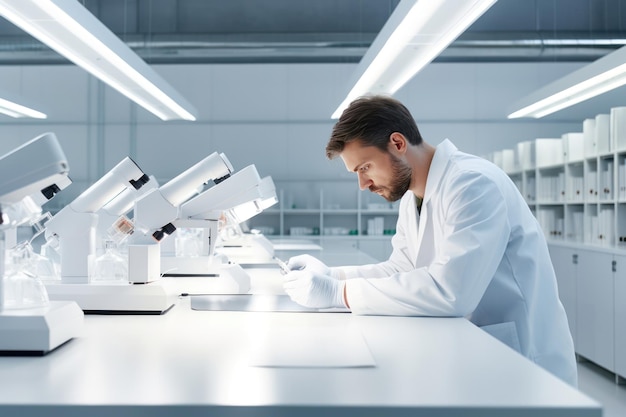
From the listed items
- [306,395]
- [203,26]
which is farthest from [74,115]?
[306,395]

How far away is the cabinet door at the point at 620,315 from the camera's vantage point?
3713mm

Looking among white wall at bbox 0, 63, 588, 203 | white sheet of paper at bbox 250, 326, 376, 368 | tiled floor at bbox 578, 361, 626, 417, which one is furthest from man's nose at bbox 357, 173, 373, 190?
white wall at bbox 0, 63, 588, 203

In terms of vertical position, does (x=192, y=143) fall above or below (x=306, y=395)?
above

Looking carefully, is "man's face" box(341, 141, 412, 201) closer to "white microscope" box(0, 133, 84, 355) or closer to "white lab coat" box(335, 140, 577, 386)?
"white lab coat" box(335, 140, 577, 386)

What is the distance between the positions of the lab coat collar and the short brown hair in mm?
134

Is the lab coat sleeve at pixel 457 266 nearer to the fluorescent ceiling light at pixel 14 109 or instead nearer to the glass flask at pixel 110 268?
the glass flask at pixel 110 268

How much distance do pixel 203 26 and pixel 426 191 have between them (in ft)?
19.2

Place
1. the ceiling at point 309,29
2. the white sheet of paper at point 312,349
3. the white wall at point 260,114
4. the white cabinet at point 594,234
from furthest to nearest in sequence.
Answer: the white wall at point 260,114 → the ceiling at point 309,29 → the white cabinet at point 594,234 → the white sheet of paper at point 312,349

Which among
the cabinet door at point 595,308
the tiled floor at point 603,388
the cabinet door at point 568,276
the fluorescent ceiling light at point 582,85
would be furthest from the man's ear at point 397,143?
the cabinet door at point 568,276

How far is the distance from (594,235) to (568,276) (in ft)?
1.23

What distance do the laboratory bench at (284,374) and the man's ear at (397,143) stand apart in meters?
0.51

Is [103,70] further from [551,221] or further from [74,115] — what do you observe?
[74,115]

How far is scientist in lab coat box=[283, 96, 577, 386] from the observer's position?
146 centimetres

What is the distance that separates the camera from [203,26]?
6922 mm
